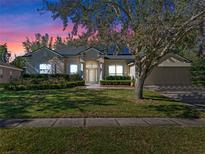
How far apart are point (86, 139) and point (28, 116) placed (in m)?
4.35

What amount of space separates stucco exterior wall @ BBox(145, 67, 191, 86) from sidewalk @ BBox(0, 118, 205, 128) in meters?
23.4

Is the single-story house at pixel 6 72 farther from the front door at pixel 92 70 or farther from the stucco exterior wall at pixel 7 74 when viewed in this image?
the front door at pixel 92 70

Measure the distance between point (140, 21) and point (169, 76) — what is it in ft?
67.8

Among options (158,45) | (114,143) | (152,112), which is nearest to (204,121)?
(152,112)

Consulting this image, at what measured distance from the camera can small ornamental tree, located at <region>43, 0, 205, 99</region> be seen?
44.9 feet

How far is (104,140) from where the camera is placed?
7379 millimetres

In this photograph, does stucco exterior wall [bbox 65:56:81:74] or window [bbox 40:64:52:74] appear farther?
stucco exterior wall [bbox 65:56:81:74]

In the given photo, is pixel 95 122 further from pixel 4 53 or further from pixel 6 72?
pixel 4 53

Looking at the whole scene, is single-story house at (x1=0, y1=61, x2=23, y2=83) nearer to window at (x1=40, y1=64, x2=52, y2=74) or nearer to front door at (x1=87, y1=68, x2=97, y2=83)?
window at (x1=40, y1=64, x2=52, y2=74)

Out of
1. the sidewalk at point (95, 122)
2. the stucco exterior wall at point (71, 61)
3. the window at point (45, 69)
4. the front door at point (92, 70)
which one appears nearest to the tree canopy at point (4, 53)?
the window at point (45, 69)

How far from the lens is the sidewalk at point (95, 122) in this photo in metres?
9.42

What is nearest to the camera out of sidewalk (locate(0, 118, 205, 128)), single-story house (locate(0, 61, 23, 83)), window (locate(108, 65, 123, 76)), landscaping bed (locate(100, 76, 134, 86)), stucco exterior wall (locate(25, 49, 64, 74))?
sidewalk (locate(0, 118, 205, 128))

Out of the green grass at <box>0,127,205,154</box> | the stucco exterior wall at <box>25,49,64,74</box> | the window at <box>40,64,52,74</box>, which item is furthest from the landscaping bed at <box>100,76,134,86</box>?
the green grass at <box>0,127,205,154</box>

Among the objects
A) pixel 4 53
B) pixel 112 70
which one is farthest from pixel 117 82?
pixel 4 53
